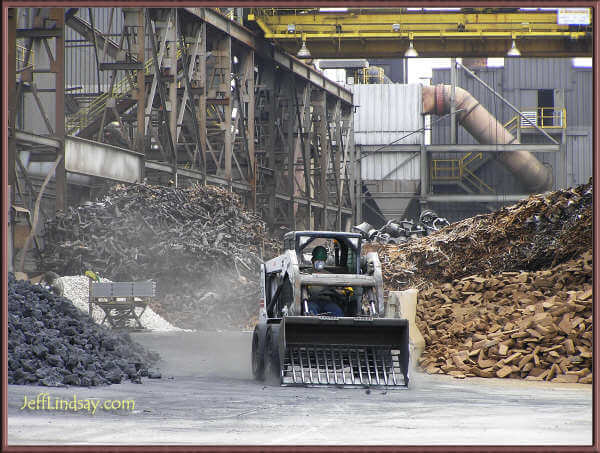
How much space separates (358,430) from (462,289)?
851 cm

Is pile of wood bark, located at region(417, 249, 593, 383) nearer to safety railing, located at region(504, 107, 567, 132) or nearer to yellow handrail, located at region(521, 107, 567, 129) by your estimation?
safety railing, located at region(504, 107, 567, 132)

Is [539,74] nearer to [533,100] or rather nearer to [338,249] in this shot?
[533,100]

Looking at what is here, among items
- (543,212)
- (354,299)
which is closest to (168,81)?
(543,212)

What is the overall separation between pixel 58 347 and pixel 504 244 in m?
10.7

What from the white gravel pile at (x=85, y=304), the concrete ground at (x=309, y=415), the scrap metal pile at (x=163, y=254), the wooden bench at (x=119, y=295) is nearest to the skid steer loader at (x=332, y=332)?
the concrete ground at (x=309, y=415)

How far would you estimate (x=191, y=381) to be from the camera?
37.1 feet

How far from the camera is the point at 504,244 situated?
59.8 ft

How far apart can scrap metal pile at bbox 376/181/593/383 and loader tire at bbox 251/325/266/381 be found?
2.97 meters

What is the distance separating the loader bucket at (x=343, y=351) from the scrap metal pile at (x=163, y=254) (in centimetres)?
1032

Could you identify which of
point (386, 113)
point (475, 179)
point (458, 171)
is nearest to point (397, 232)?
point (386, 113)

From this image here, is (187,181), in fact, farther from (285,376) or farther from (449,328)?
(285,376)

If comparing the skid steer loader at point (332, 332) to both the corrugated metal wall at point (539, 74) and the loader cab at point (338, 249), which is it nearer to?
the loader cab at point (338, 249)

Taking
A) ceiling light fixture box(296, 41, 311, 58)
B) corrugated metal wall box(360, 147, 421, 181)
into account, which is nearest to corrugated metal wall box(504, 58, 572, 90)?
corrugated metal wall box(360, 147, 421, 181)

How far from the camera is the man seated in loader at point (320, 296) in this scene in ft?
35.1
